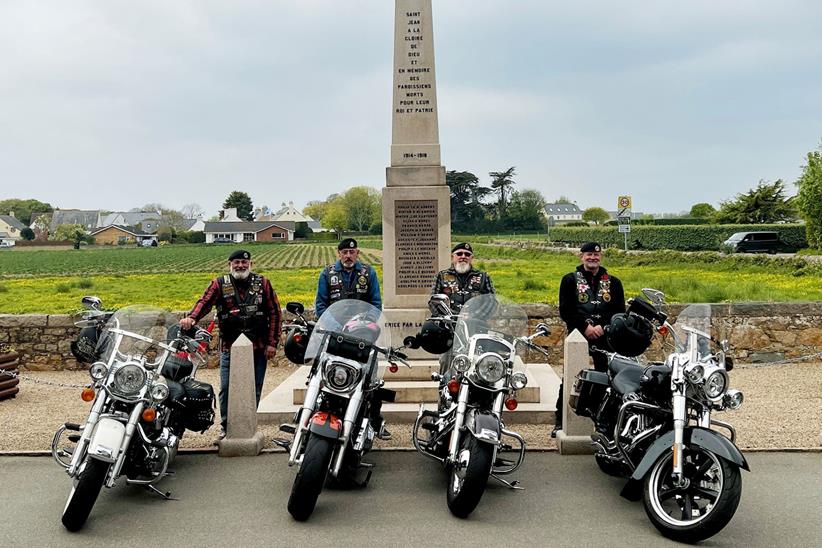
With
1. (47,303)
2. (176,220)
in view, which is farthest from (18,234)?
(47,303)

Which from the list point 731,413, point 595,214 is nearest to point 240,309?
point 731,413

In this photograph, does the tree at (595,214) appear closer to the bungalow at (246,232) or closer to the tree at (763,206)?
the bungalow at (246,232)

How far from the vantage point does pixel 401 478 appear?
5.62m

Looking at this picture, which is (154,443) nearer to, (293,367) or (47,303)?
(293,367)

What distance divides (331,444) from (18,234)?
103550 mm

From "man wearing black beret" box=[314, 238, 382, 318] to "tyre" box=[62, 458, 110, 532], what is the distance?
258cm

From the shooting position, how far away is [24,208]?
11431 centimetres

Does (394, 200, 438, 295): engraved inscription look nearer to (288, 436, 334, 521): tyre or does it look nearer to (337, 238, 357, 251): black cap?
(337, 238, 357, 251): black cap

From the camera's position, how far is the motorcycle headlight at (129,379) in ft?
16.3

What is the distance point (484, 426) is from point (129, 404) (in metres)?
2.31

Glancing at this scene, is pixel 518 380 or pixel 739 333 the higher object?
pixel 518 380

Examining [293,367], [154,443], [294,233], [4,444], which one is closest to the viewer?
[154,443]

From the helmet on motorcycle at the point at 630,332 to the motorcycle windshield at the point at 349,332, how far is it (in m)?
1.65

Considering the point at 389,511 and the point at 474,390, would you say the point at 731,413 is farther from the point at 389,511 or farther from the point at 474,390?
the point at 389,511
